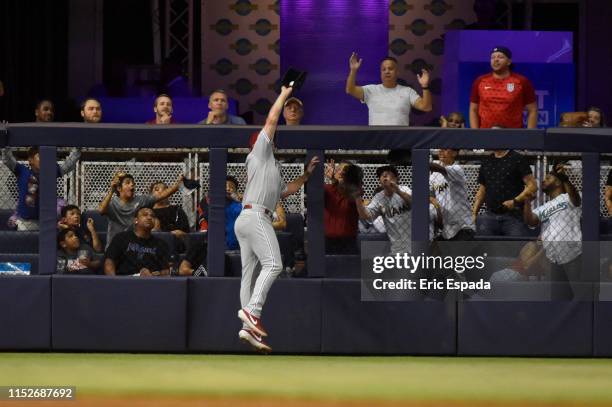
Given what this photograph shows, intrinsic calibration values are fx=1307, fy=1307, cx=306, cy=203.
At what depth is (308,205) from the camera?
11633mm

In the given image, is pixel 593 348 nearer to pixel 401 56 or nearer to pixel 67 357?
pixel 67 357

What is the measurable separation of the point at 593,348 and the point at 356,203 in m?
2.51

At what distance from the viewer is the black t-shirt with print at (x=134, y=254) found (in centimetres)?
1181

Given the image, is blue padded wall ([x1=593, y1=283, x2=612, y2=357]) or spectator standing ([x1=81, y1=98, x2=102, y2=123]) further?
spectator standing ([x1=81, y1=98, x2=102, y2=123])

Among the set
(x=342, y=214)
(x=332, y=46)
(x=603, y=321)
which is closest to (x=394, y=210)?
(x=342, y=214)

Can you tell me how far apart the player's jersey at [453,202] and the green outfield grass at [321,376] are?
1.18 meters

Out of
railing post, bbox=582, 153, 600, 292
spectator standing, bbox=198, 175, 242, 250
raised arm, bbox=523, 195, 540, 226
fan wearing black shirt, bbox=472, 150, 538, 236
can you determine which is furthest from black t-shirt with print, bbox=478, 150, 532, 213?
spectator standing, bbox=198, 175, 242, 250

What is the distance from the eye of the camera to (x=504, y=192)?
1211 centimetres

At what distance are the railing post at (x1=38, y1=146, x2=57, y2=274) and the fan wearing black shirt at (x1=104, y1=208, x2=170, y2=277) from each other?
54cm

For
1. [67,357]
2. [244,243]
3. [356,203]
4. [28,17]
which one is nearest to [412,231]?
[356,203]

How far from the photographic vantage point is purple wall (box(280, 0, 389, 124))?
2170cm

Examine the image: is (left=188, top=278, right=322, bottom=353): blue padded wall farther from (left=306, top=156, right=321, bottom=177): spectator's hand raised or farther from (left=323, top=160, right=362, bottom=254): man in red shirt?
(left=306, top=156, right=321, bottom=177): spectator's hand raised

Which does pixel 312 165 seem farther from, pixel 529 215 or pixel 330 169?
pixel 529 215

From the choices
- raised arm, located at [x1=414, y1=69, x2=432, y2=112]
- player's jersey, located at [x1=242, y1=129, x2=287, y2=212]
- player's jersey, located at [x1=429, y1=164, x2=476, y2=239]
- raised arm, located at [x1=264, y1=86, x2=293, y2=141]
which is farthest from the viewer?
raised arm, located at [x1=414, y1=69, x2=432, y2=112]
